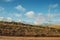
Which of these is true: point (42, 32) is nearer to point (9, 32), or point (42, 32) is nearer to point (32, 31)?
point (32, 31)

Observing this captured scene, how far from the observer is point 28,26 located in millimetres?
21391

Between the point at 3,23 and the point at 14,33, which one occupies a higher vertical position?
the point at 3,23

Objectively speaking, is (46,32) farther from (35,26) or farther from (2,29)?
(2,29)

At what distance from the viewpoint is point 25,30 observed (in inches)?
810

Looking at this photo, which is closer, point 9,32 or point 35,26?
point 9,32

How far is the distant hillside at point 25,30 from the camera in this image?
766 inches

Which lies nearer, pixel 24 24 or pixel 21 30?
pixel 21 30

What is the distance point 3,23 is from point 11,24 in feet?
3.54

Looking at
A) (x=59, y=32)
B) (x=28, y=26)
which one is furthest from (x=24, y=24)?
(x=59, y=32)

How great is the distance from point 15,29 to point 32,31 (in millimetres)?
2249

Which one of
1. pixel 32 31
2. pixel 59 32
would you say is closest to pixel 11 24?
pixel 32 31

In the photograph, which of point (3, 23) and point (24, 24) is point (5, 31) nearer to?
point (3, 23)

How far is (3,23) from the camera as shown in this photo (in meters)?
21.0

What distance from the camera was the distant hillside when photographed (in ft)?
63.9
